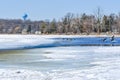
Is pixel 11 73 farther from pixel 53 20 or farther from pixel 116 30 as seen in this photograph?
pixel 53 20

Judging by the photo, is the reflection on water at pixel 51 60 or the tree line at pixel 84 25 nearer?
the reflection on water at pixel 51 60

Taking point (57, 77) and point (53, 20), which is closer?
point (57, 77)

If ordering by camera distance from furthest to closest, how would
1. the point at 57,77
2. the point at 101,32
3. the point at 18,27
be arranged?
the point at 18,27 → the point at 101,32 → the point at 57,77

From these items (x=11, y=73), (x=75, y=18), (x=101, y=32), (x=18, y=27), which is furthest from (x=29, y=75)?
(x=18, y=27)

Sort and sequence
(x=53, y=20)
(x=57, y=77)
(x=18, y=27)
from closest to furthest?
(x=57, y=77), (x=53, y=20), (x=18, y=27)

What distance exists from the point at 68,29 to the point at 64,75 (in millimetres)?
117590

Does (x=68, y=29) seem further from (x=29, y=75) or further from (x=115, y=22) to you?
(x=29, y=75)

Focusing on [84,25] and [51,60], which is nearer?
[51,60]

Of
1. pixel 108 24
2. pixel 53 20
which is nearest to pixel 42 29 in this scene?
pixel 53 20

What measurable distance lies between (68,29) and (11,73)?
4607 inches

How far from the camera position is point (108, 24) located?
127188 mm

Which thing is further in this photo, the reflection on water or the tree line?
the tree line

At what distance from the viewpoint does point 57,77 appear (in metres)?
12.5

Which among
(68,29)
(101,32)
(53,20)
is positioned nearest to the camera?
(101,32)
